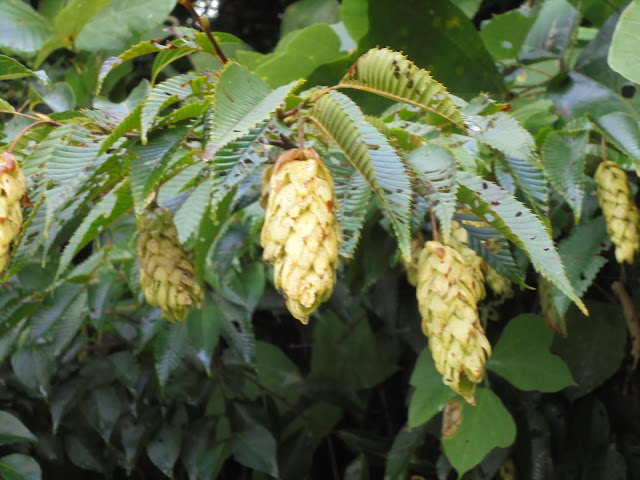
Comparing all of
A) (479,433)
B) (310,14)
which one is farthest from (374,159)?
(310,14)

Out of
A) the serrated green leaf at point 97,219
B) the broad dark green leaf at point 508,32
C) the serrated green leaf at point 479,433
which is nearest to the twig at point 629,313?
the serrated green leaf at point 479,433

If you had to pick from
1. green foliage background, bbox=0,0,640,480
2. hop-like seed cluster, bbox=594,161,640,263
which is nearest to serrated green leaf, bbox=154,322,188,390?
green foliage background, bbox=0,0,640,480

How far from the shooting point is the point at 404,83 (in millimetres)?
604

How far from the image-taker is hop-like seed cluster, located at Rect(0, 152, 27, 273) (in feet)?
1.79

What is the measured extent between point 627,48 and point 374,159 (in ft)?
1.42

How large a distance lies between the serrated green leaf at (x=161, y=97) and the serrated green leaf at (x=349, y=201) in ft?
0.62

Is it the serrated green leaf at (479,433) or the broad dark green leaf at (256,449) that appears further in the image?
the broad dark green leaf at (256,449)

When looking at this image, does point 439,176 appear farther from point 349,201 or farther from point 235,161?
point 235,161

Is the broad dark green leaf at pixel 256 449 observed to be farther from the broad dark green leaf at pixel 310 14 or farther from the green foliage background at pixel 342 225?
the broad dark green leaf at pixel 310 14

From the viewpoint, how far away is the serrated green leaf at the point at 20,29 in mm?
1210

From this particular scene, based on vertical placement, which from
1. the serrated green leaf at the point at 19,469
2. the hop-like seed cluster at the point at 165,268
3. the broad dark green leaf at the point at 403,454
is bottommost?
the broad dark green leaf at the point at 403,454

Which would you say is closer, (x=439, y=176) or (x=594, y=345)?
(x=439, y=176)

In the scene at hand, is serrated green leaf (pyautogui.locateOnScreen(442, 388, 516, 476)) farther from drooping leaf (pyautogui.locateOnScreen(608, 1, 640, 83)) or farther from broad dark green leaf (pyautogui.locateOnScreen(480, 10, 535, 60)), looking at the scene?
broad dark green leaf (pyautogui.locateOnScreen(480, 10, 535, 60))

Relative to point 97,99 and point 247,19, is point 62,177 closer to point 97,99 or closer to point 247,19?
point 97,99
